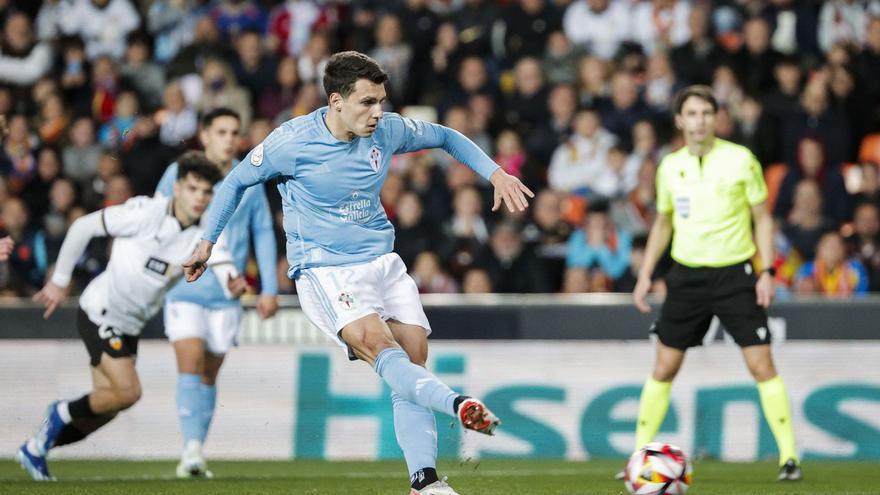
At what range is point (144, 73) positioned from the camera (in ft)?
52.6

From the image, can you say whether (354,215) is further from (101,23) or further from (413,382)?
(101,23)

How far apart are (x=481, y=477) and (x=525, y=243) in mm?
3889

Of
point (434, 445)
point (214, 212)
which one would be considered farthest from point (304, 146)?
point (434, 445)

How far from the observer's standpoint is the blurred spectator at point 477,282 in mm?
12773

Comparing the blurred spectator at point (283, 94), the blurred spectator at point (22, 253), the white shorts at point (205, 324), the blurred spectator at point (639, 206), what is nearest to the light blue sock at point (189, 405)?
the white shorts at point (205, 324)

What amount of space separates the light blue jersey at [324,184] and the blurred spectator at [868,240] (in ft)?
20.2

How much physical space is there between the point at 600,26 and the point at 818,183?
→ 318 centimetres

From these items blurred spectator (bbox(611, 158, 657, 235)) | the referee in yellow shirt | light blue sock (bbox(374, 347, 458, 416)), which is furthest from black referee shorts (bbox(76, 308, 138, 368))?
blurred spectator (bbox(611, 158, 657, 235))

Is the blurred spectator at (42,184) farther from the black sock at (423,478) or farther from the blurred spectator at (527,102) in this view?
the black sock at (423,478)

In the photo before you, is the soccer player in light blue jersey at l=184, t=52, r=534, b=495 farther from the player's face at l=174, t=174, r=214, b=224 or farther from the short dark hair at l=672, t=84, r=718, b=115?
the short dark hair at l=672, t=84, r=718, b=115

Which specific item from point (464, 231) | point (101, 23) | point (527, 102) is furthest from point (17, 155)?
point (527, 102)

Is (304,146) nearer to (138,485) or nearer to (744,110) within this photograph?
(138,485)

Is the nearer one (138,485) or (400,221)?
(138,485)

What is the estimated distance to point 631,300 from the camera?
1152 cm
